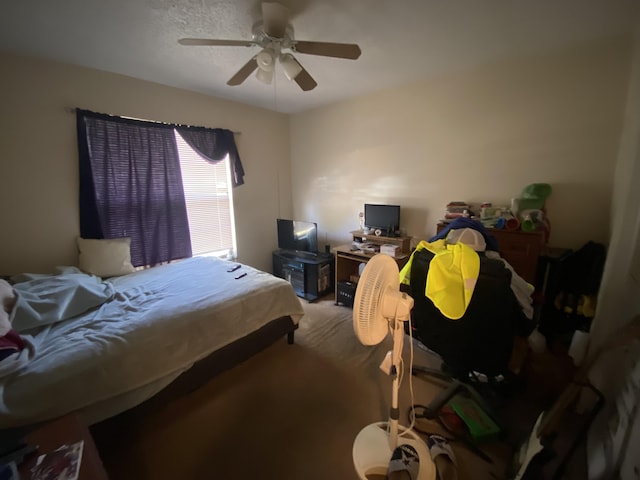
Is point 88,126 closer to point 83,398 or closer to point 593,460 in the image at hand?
point 83,398

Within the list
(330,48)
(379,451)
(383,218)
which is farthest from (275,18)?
(379,451)

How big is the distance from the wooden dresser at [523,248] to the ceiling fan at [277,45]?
5.78ft

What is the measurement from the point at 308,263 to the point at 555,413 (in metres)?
2.49

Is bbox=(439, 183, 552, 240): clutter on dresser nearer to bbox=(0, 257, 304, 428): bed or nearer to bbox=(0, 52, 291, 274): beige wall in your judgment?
bbox=(0, 257, 304, 428): bed

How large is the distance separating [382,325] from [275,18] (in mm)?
1751

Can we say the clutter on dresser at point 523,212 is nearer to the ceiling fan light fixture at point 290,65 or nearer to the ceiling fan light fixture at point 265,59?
the ceiling fan light fixture at point 290,65

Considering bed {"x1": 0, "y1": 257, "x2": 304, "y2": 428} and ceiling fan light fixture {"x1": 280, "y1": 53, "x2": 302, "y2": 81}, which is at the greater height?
ceiling fan light fixture {"x1": 280, "y1": 53, "x2": 302, "y2": 81}

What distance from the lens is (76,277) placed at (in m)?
1.93

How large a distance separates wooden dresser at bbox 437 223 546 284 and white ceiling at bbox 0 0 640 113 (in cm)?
141

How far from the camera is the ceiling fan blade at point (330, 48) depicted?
4.89 ft

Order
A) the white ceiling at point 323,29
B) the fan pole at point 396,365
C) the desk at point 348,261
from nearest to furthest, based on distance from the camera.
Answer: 1. the fan pole at point 396,365
2. the white ceiling at point 323,29
3. the desk at point 348,261

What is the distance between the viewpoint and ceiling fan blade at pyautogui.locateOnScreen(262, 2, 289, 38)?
1.41m

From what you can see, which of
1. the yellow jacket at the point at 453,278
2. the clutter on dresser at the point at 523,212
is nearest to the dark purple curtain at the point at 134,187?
the yellow jacket at the point at 453,278

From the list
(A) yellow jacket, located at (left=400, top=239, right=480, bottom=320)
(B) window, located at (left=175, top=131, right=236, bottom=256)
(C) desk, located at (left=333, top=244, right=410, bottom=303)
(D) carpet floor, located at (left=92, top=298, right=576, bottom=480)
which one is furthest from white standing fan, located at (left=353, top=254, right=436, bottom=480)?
(B) window, located at (left=175, top=131, right=236, bottom=256)
